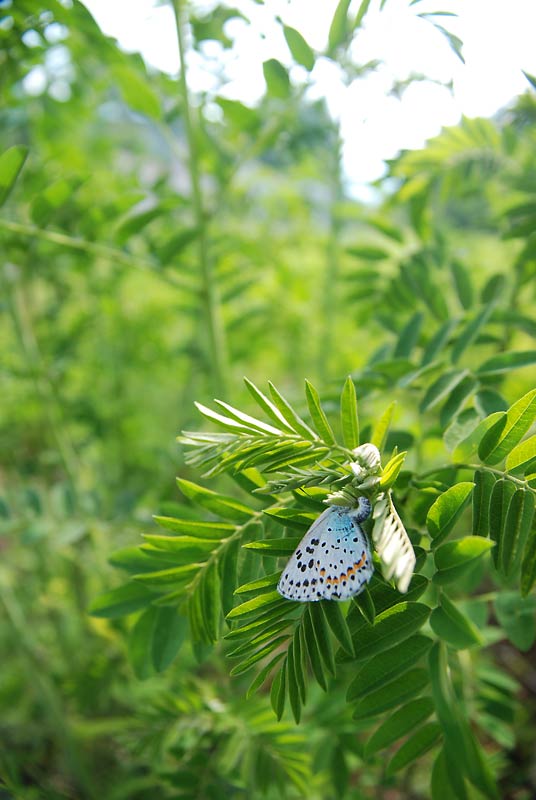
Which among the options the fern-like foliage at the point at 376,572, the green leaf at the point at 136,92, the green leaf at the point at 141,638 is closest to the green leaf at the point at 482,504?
the fern-like foliage at the point at 376,572

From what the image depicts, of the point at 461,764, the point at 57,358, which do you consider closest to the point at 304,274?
the point at 57,358

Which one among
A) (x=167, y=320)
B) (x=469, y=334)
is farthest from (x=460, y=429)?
(x=167, y=320)

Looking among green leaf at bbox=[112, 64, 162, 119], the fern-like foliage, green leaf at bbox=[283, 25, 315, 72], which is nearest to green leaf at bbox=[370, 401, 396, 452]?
the fern-like foliage

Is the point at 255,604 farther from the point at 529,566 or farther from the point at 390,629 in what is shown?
the point at 529,566

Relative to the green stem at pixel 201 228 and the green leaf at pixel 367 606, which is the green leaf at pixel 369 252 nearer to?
the green stem at pixel 201 228

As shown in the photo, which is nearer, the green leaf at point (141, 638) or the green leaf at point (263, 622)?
the green leaf at point (263, 622)

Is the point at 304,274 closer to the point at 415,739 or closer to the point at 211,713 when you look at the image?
the point at 211,713
